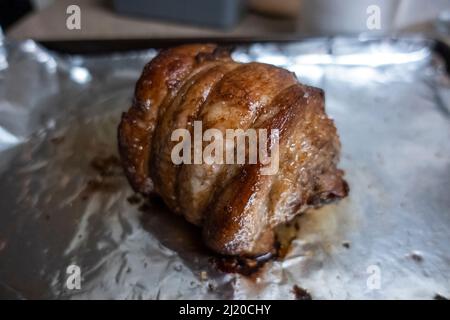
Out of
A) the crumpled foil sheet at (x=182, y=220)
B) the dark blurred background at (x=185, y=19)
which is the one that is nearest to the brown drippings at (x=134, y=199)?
the crumpled foil sheet at (x=182, y=220)

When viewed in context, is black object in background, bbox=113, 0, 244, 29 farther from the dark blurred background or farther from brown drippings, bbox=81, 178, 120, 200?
brown drippings, bbox=81, 178, 120, 200

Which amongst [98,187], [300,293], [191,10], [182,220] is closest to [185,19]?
[191,10]

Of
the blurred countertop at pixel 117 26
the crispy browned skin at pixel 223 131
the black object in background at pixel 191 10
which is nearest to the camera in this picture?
the crispy browned skin at pixel 223 131

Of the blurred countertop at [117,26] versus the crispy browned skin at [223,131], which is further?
the blurred countertop at [117,26]

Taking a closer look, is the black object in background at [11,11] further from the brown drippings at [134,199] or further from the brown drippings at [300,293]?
the brown drippings at [300,293]
